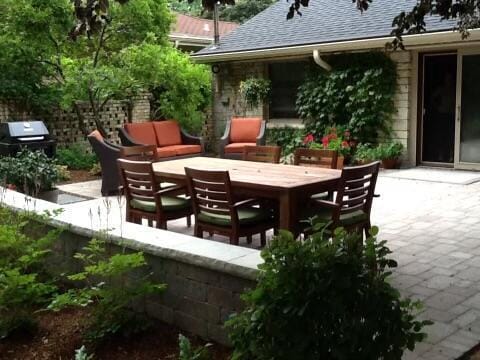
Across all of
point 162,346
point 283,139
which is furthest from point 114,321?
point 283,139

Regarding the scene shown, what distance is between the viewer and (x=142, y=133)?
422 inches

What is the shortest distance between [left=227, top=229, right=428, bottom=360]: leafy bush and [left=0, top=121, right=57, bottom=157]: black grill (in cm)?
830

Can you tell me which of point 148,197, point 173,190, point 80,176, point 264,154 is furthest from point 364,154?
point 148,197

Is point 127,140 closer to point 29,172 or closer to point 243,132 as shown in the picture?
point 243,132

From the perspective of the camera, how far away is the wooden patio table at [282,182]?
457cm

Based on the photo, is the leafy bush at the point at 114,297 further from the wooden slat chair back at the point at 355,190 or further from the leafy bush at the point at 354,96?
the leafy bush at the point at 354,96

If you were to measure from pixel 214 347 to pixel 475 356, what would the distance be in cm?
140

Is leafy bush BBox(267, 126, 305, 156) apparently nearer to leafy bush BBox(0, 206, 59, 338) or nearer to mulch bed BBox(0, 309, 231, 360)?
leafy bush BBox(0, 206, 59, 338)

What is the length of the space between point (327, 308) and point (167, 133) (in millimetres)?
9249

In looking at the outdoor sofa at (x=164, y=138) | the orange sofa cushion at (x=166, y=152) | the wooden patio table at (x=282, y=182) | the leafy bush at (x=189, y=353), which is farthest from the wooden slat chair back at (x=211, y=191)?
the orange sofa cushion at (x=166, y=152)

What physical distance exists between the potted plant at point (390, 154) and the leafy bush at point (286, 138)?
1.79 m

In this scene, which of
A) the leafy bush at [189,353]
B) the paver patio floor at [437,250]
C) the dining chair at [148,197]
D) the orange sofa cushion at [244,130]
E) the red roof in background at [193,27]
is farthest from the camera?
the red roof in background at [193,27]

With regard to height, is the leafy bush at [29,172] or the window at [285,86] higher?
the window at [285,86]

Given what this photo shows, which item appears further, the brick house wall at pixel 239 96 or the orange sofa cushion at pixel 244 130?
the orange sofa cushion at pixel 244 130
